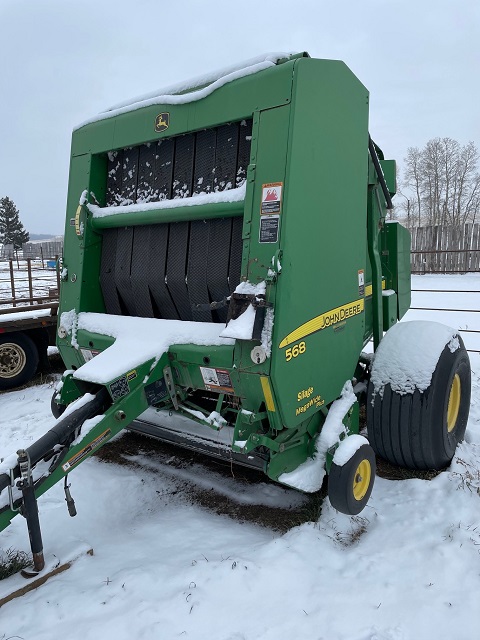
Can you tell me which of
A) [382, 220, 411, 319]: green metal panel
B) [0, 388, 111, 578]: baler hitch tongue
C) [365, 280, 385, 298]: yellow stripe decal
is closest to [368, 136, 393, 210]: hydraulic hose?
[382, 220, 411, 319]: green metal panel

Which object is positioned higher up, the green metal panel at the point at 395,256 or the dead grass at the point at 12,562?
the green metal panel at the point at 395,256

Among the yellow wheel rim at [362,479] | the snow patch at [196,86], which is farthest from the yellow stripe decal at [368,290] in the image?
the snow patch at [196,86]

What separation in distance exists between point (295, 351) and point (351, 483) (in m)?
0.87

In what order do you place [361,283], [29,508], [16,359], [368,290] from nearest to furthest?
[29,508] → [361,283] → [368,290] → [16,359]

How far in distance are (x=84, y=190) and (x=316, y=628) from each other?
10.7ft

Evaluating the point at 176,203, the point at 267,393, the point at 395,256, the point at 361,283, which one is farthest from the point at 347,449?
the point at 395,256

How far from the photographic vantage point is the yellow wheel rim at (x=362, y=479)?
2930 millimetres

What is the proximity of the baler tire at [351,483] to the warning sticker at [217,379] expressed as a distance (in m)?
0.80

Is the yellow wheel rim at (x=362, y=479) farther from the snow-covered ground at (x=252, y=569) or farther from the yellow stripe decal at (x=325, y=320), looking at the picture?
the yellow stripe decal at (x=325, y=320)

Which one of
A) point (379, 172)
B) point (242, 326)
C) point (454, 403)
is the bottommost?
point (454, 403)

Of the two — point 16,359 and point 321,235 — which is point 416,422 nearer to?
point 321,235

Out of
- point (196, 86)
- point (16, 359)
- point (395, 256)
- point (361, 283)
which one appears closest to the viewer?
point (196, 86)

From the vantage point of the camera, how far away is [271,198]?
2664 mm

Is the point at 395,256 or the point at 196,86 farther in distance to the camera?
the point at 395,256
